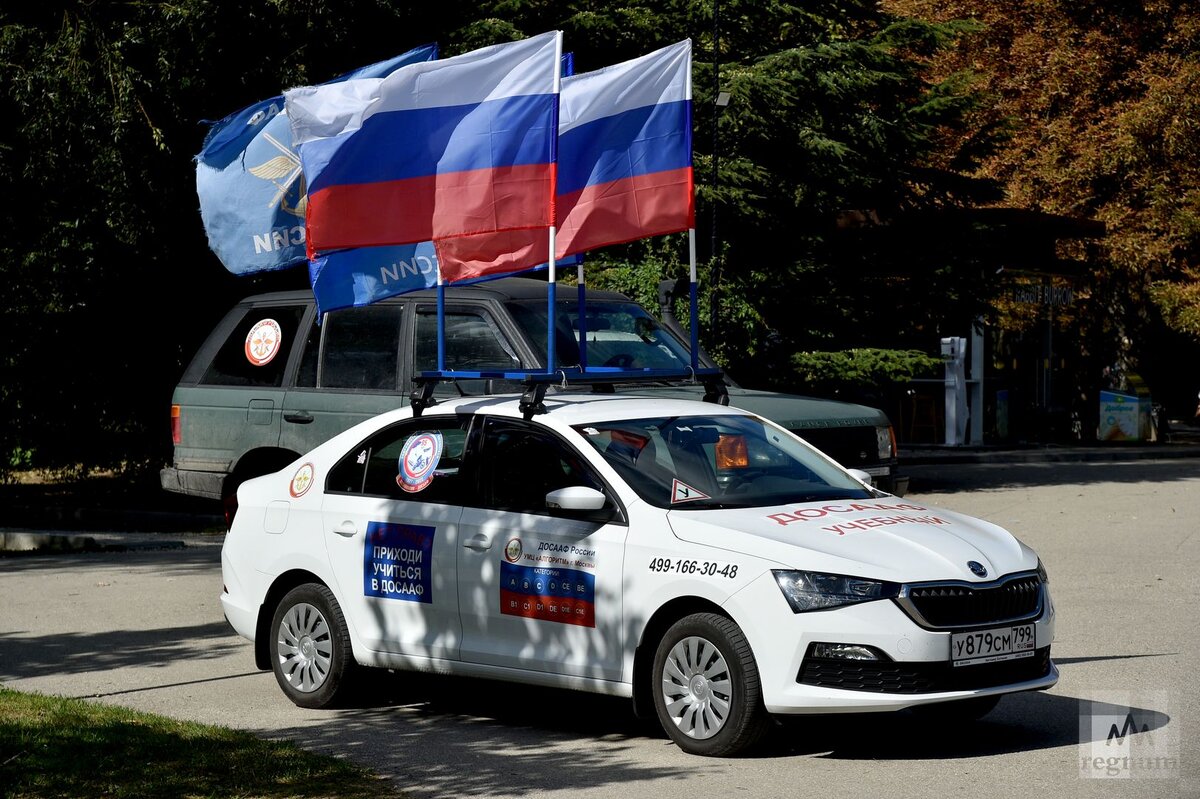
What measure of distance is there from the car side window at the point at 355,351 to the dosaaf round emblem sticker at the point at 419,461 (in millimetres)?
4411

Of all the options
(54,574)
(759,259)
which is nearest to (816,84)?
(759,259)

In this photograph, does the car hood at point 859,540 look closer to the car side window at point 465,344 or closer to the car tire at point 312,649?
the car tire at point 312,649

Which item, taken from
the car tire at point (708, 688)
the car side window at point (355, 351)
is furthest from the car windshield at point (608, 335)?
the car tire at point (708, 688)

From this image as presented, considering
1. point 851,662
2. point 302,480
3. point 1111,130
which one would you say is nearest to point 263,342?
point 302,480

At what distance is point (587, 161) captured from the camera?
9.91m

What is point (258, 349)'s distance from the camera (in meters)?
13.6

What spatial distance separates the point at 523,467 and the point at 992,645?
7.86 feet

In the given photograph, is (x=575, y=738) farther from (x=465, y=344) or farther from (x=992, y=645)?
(x=465, y=344)

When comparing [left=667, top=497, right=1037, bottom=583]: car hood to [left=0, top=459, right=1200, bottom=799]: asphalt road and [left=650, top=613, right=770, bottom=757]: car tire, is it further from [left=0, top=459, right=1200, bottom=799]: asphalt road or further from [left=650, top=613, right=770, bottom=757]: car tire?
[left=0, top=459, right=1200, bottom=799]: asphalt road

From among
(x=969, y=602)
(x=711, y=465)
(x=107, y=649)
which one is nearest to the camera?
(x=969, y=602)

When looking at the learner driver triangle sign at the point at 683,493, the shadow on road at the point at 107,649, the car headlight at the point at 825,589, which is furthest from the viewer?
the shadow on road at the point at 107,649

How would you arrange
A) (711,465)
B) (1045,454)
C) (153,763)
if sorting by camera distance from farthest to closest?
1. (1045,454)
2. (711,465)
3. (153,763)

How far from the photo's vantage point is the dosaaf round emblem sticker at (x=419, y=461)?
8195 millimetres

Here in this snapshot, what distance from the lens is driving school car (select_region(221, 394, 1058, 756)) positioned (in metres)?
6.71
